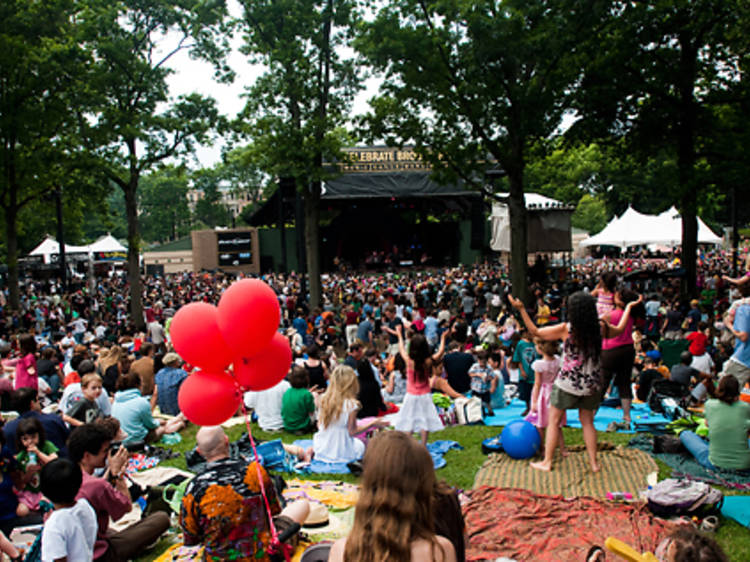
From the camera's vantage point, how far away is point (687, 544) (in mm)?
2221

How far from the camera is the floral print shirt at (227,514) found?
300 cm

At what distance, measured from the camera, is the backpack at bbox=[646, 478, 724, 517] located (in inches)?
163

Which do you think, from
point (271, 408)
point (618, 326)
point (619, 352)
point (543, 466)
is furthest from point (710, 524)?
point (271, 408)

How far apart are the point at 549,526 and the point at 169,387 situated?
566 centimetres

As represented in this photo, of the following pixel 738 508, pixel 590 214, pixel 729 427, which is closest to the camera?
pixel 738 508

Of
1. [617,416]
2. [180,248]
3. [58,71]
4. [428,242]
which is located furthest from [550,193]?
[617,416]

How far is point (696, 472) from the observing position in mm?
5004

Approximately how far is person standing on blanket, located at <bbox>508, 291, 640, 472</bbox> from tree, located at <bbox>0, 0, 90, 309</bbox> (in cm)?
1552

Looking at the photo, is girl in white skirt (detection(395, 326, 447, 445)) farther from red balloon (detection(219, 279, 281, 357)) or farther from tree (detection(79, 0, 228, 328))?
tree (detection(79, 0, 228, 328))

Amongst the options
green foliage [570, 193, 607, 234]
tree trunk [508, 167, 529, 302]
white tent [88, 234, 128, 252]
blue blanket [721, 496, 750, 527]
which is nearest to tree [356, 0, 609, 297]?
tree trunk [508, 167, 529, 302]

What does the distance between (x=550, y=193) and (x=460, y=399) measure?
49.4 meters

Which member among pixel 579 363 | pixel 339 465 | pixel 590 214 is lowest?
pixel 339 465

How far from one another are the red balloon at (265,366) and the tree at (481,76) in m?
10.6

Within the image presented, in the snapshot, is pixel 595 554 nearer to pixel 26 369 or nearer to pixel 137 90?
pixel 26 369
